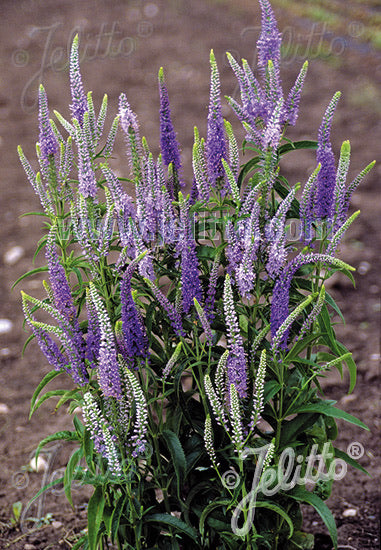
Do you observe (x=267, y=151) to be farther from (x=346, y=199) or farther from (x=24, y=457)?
(x=24, y=457)

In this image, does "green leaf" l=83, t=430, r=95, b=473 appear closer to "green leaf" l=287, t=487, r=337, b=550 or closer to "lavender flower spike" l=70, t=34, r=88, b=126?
"green leaf" l=287, t=487, r=337, b=550

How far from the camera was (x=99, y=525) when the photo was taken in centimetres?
228

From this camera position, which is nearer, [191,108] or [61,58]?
[191,108]

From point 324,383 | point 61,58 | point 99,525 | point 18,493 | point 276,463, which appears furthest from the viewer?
point 61,58

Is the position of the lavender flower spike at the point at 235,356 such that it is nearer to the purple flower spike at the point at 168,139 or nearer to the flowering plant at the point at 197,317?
Answer: the flowering plant at the point at 197,317

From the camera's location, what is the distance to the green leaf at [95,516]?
225 centimetres

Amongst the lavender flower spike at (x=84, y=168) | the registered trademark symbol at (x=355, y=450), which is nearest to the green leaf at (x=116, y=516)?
the lavender flower spike at (x=84, y=168)

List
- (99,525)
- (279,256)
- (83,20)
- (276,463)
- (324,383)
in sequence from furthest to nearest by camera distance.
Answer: (83,20)
(324,383)
(276,463)
(99,525)
(279,256)

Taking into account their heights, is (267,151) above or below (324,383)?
above

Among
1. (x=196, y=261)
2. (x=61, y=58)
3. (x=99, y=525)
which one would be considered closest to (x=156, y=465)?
(x=99, y=525)

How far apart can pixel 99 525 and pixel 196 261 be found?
2.91 feet

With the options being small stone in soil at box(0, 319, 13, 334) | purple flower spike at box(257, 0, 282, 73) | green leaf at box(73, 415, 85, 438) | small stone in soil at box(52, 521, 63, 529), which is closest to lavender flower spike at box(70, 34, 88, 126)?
purple flower spike at box(257, 0, 282, 73)

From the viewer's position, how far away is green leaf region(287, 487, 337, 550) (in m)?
2.34

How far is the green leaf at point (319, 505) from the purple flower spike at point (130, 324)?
737 mm
